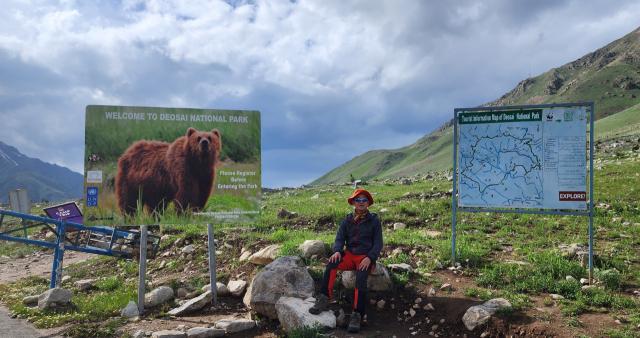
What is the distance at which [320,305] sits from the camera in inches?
230

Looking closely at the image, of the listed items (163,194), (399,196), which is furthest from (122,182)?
(399,196)

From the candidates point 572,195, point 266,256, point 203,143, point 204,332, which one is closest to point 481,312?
point 572,195

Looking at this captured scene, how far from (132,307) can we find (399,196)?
12.7m

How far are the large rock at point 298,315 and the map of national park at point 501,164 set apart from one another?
4.37 m

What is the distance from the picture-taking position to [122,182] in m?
7.17

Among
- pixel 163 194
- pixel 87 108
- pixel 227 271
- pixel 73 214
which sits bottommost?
pixel 227 271

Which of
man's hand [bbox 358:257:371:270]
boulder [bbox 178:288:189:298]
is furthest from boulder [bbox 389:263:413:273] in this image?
boulder [bbox 178:288:189:298]

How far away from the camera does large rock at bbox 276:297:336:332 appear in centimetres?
556

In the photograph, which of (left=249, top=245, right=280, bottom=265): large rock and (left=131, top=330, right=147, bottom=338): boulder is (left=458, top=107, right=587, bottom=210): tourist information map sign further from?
(left=131, top=330, right=147, bottom=338): boulder

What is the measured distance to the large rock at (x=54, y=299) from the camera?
25.6ft

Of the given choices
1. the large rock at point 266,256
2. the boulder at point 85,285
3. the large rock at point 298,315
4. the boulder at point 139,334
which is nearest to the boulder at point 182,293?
the large rock at point 266,256

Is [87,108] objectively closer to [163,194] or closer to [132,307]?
[163,194]

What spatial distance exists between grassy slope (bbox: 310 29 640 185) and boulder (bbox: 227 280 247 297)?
2735 inches

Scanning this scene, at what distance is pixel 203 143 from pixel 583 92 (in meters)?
157
